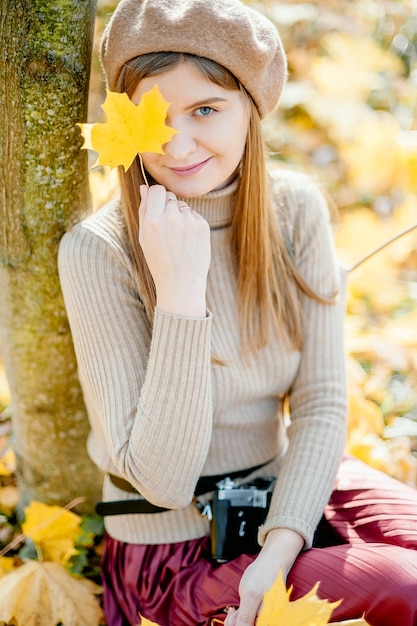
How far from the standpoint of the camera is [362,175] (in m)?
3.15

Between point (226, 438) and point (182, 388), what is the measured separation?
11.6 inches

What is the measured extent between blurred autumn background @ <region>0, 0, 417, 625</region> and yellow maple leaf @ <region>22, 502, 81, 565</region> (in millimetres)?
18

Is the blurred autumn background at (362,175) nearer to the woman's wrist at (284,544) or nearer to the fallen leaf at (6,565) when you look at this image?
the fallen leaf at (6,565)

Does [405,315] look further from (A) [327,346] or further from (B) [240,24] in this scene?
(B) [240,24]

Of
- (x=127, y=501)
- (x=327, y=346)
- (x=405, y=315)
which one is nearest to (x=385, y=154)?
(x=405, y=315)

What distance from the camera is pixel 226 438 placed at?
1.45 m

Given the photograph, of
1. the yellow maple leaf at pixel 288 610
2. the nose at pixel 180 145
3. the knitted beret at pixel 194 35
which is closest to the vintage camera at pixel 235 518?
the yellow maple leaf at pixel 288 610

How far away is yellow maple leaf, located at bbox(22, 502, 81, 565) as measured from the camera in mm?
1543

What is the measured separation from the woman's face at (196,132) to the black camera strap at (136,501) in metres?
0.61

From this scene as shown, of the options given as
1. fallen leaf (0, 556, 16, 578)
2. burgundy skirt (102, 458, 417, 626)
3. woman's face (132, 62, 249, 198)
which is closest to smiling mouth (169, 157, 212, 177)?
woman's face (132, 62, 249, 198)

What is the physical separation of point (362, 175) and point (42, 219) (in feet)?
7.01

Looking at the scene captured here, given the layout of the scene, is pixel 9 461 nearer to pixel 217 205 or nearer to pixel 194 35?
pixel 217 205

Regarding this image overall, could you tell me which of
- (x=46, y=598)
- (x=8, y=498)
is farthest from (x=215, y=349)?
(x=8, y=498)

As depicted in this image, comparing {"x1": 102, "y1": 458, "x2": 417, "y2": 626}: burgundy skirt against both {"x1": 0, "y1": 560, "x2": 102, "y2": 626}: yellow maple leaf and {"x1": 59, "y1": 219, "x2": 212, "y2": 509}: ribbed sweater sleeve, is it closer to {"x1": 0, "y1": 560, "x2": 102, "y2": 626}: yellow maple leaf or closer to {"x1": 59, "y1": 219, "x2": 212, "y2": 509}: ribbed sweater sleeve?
{"x1": 0, "y1": 560, "x2": 102, "y2": 626}: yellow maple leaf
